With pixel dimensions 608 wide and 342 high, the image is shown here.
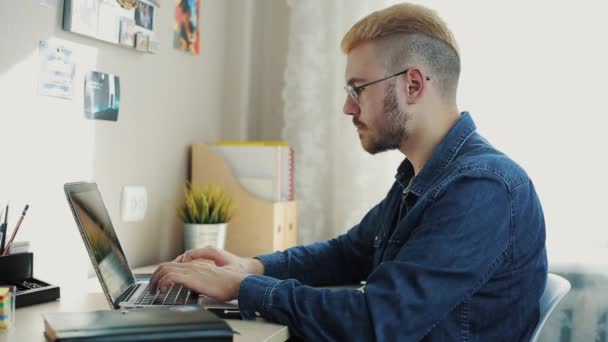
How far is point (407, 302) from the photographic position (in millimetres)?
972

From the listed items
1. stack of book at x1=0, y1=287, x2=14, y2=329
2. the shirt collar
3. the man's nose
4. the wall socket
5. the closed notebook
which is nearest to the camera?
the closed notebook

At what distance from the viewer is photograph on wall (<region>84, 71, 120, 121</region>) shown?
4.84 ft

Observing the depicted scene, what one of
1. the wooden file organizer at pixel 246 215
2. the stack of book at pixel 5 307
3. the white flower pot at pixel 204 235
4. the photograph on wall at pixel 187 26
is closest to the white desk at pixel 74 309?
the stack of book at pixel 5 307

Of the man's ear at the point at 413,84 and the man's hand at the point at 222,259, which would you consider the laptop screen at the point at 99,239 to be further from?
the man's ear at the point at 413,84

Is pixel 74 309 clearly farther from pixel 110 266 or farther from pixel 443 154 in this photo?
pixel 443 154

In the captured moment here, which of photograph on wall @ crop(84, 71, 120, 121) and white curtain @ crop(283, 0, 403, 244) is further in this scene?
white curtain @ crop(283, 0, 403, 244)

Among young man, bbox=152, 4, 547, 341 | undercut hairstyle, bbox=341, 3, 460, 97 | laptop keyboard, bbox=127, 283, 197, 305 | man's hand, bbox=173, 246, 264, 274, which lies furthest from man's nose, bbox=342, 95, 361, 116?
laptop keyboard, bbox=127, 283, 197, 305

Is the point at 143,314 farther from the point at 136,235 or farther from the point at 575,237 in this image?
the point at 575,237

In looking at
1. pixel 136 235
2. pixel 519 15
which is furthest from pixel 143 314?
pixel 519 15

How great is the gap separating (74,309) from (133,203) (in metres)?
0.55

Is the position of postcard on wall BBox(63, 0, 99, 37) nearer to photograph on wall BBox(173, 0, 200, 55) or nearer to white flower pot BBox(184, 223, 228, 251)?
photograph on wall BBox(173, 0, 200, 55)

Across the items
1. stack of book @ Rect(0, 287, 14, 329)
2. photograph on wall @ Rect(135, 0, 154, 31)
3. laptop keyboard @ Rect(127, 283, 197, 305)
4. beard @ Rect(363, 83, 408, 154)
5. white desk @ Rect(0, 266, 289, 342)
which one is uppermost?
photograph on wall @ Rect(135, 0, 154, 31)

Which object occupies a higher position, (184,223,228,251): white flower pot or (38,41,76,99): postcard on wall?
(38,41,76,99): postcard on wall

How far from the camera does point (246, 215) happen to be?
1884mm
